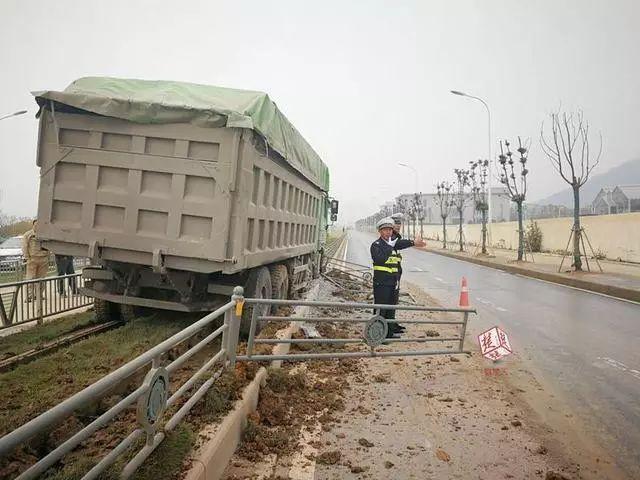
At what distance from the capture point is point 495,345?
5.71m

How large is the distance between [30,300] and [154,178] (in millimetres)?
3384

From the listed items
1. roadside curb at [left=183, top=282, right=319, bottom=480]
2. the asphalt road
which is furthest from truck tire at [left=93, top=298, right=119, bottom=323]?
the asphalt road

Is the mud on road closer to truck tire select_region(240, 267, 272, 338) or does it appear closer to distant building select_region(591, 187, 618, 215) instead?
truck tire select_region(240, 267, 272, 338)

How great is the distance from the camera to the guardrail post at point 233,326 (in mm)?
4172

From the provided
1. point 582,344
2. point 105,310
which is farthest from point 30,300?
point 582,344

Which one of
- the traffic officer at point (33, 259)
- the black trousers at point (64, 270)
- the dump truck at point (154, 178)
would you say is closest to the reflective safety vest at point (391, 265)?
the dump truck at point (154, 178)

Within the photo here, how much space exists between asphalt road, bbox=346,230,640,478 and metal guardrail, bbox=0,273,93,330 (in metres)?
5.98

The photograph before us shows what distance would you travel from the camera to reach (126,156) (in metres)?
4.99

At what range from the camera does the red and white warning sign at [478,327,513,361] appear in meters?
5.67

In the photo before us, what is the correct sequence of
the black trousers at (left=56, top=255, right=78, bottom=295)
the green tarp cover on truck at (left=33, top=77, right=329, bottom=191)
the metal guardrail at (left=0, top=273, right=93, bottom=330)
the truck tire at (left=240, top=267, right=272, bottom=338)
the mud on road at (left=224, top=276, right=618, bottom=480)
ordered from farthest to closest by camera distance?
1. the black trousers at (left=56, top=255, right=78, bottom=295)
2. the metal guardrail at (left=0, top=273, right=93, bottom=330)
3. the truck tire at (left=240, top=267, right=272, bottom=338)
4. the green tarp cover on truck at (left=33, top=77, right=329, bottom=191)
5. the mud on road at (left=224, top=276, right=618, bottom=480)

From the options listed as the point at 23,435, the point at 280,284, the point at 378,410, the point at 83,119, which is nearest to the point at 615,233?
the point at 280,284

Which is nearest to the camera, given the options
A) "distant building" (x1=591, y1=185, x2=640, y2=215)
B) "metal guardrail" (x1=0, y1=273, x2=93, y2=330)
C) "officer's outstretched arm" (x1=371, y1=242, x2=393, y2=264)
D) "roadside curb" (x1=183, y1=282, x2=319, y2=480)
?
"roadside curb" (x1=183, y1=282, x2=319, y2=480)

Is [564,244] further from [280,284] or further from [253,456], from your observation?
[253,456]

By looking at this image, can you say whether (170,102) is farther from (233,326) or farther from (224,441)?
(224,441)
